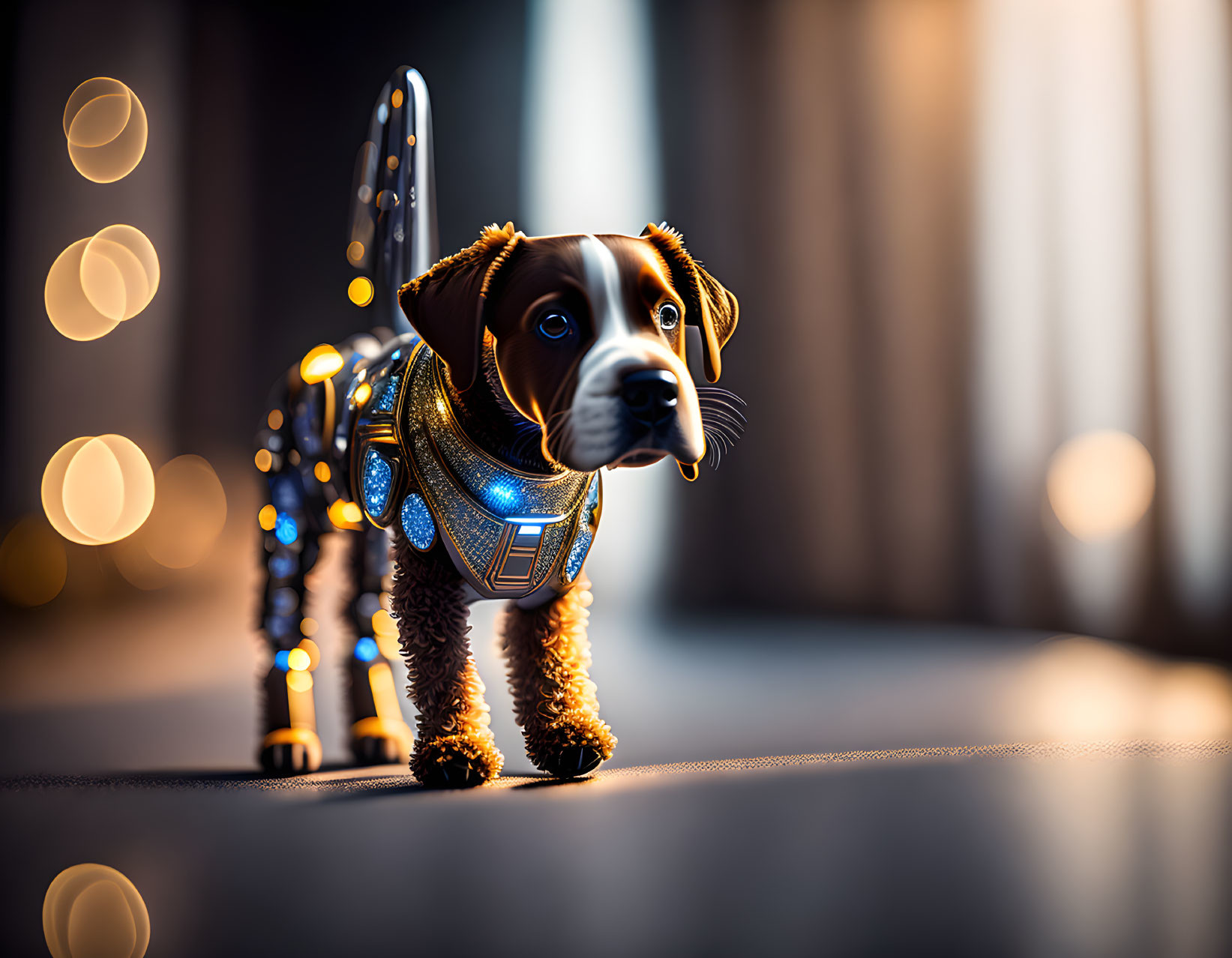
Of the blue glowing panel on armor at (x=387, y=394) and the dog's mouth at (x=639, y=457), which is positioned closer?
the dog's mouth at (x=639, y=457)

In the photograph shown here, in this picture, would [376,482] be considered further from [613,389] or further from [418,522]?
[613,389]

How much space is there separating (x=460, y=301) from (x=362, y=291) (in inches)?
18.7

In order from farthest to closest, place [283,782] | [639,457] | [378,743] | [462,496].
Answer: [378,743] < [283,782] < [462,496] < [639,457]

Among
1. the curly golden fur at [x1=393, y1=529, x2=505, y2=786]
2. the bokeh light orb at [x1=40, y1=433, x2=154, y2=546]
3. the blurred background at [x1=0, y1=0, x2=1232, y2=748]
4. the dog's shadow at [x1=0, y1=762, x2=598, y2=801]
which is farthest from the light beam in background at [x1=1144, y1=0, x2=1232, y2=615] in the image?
the bokeh light orb at [x1=40, y1=433, x2=154, y2=546]

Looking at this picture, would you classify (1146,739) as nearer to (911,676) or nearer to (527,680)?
(911,676)

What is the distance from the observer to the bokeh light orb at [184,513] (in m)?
2.78

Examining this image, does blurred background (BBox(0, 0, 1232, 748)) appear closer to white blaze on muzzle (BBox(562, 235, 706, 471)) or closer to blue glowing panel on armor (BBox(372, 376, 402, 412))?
blue glowing panel on armor (BBox(372, 376, 402, 412))

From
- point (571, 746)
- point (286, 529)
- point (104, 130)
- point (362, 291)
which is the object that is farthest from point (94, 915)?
point (104, 130)

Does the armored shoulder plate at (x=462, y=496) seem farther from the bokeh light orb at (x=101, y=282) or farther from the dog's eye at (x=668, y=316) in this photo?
the bokeh light orb at (x=101, y=282)

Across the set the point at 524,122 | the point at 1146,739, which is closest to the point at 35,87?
the point at 524,122

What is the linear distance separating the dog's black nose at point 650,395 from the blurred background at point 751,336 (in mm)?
571

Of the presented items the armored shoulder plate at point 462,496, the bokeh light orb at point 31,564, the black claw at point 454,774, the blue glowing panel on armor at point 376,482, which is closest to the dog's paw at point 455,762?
the black claw at point 454,774

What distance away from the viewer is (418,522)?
99cm

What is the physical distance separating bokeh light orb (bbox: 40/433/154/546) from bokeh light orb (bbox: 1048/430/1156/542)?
8.41 ft
